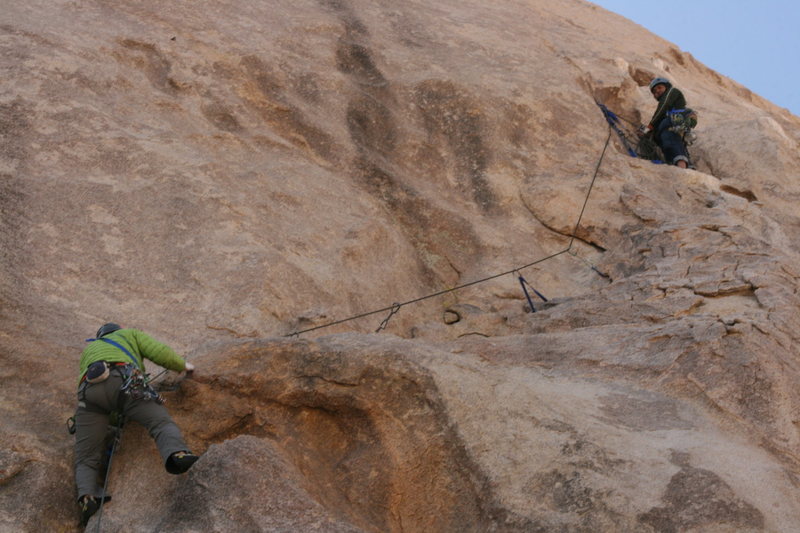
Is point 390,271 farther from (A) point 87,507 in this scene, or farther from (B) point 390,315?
(A) point 87,507

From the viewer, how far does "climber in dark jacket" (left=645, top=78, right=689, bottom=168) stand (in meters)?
11.4

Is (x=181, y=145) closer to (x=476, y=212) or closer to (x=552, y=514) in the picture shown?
(x=476, y=212)

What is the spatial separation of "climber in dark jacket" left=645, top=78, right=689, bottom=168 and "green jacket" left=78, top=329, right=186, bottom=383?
805 cm

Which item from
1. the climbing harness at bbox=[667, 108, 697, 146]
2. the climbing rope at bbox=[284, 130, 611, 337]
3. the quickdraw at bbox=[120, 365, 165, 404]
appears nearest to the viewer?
the quickdraw at bbox=[120, 365, 165, 404]

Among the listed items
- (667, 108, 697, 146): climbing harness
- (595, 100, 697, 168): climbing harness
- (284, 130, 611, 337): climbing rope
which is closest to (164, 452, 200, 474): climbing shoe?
(284, 130, 611, 337): climbing rope

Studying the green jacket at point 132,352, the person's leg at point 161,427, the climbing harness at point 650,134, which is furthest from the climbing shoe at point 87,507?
the climbing harness at point 650,134

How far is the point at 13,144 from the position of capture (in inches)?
308

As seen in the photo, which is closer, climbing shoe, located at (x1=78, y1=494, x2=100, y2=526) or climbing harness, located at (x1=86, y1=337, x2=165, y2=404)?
climbing shoe, located at (x1=78, y1=494, x2=100, y2=526)

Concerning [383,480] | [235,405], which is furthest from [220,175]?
[383,480]

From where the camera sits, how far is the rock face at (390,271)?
496cm

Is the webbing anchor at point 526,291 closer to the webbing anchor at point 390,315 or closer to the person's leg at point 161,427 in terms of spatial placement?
the webbing anchor at point 390,315

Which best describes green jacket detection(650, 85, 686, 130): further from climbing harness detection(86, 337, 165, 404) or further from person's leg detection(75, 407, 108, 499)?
person's leg detection(75, 407, 108, 499)

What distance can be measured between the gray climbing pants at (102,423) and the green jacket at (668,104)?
873 cm

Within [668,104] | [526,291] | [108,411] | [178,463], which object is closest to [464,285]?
[526,291]
